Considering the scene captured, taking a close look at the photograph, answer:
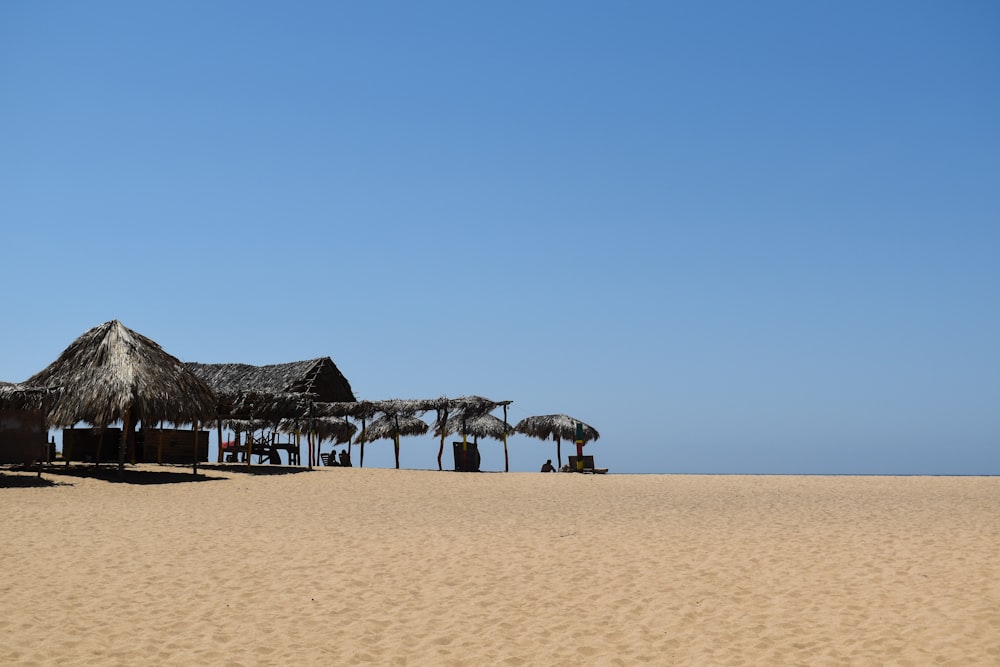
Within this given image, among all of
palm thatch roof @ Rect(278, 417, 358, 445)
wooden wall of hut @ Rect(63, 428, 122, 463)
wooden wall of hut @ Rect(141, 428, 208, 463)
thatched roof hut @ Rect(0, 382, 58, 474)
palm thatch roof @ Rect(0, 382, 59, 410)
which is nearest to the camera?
palm thatch roof @ Rect(0, 382, 59, 410)

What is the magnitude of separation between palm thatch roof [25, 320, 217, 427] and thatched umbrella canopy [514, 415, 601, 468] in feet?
43.0

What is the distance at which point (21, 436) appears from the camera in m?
22.9

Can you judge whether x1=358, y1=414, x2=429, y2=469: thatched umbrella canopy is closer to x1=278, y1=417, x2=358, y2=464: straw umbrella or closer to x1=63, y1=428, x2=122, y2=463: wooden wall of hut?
x1=278, y1=417, x2=358, y2=464: straw umbrella

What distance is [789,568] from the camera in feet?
34.9

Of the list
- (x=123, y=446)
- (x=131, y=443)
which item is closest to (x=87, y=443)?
(x=131, y=443)

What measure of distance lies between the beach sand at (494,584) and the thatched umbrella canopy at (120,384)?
4743 mm

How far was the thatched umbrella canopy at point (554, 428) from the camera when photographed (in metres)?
33.5

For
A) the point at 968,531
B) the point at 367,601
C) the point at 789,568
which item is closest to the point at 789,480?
the point at 968,531

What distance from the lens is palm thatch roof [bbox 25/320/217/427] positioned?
2219cm

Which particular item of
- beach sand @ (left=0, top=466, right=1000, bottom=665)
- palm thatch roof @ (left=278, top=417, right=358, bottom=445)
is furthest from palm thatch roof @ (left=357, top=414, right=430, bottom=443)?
beach sand @ (left=0, top=466, right=1000, bottom=665)

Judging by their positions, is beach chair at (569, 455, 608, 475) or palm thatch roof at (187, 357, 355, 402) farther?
palm thatch roof at (187, 357, 355, 402)

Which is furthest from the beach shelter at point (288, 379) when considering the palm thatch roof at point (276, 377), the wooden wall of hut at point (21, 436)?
the wooden wall of hut at point (21, 436)

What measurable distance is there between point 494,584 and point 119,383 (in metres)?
16.1

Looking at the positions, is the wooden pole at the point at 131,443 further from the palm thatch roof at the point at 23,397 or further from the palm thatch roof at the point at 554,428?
the palm thatch roof at the point at 554,428
